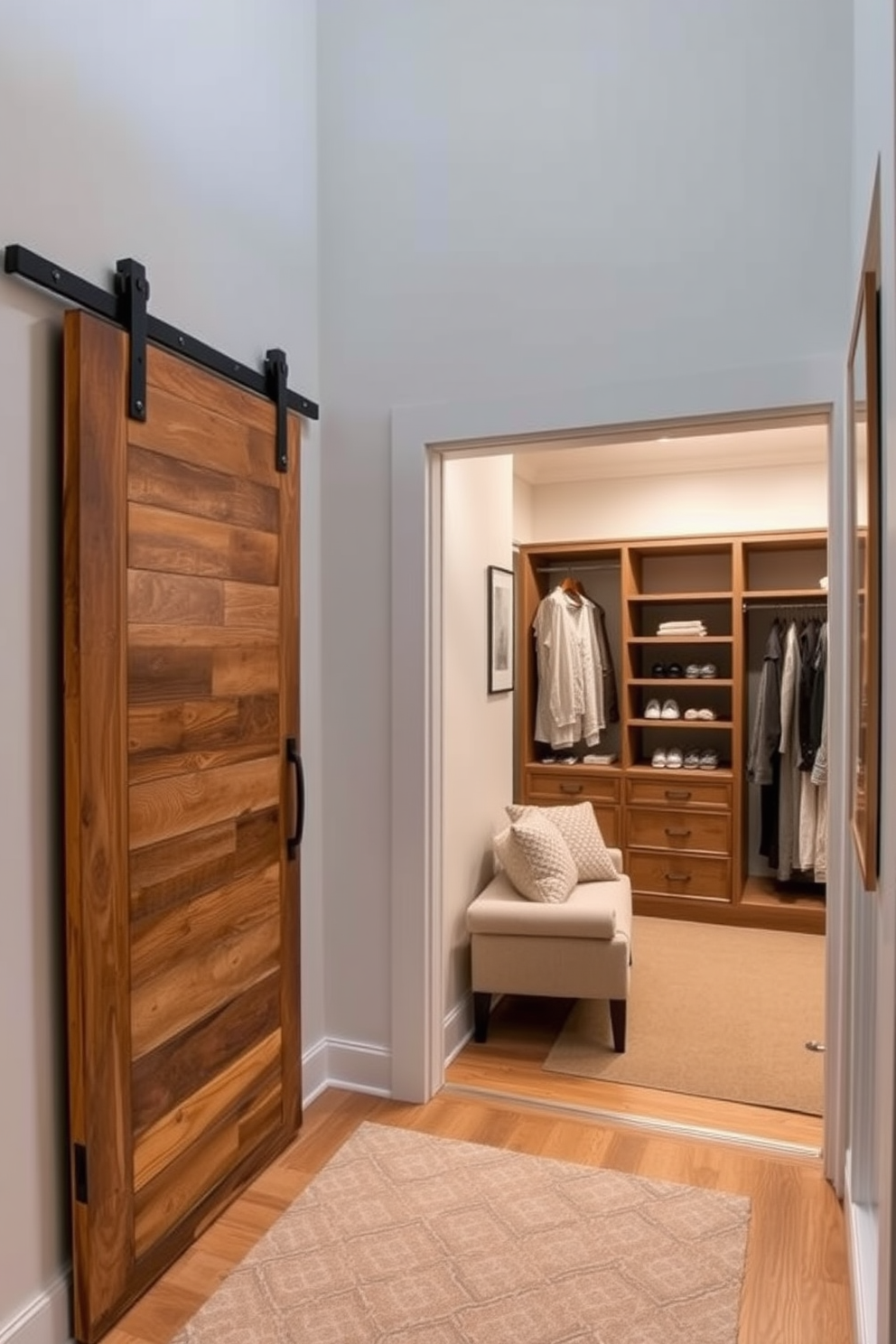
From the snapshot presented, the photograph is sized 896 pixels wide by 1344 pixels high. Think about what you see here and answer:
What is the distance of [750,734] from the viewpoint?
4770 millimetres

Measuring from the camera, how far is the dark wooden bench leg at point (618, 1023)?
122 inches

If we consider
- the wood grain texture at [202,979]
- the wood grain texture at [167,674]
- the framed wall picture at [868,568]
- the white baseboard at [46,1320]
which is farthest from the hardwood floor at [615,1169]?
the wood grain texture at [167,674]

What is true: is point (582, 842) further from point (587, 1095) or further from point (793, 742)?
point (793, 742)

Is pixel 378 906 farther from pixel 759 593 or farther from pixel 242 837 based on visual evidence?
pixel 759 593

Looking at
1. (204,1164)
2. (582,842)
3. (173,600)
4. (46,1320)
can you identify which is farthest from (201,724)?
(582,842)

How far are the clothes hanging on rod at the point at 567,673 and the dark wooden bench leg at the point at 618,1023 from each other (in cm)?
203

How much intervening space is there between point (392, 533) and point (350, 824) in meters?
0.94

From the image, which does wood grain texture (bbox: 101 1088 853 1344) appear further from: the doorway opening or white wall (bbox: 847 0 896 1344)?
the doorway opening

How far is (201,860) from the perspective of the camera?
2113 millimetres

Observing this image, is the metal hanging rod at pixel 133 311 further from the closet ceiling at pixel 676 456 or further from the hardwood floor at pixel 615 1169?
the closet ceiling at pixel 676 456

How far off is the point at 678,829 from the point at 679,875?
25 centimetres

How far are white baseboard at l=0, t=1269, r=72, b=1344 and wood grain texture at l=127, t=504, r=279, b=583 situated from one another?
149cm

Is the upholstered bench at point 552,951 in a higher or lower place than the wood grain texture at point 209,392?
lower

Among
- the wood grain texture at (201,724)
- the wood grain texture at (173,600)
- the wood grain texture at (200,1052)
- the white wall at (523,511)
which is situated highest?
the white wall at (523,511)
